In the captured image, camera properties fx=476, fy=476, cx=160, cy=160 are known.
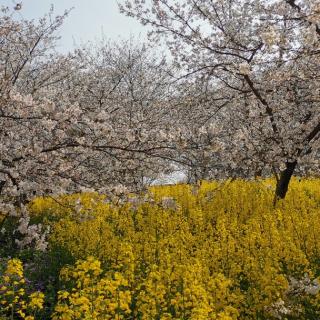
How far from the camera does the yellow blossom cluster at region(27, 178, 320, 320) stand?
538 centimetres

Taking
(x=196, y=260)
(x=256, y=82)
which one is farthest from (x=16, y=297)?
(x=256, y=82)

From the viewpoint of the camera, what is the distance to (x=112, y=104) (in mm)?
16828

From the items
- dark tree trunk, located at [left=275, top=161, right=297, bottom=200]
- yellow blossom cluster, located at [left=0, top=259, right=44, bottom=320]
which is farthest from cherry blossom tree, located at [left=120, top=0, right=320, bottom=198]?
yellow blossom cluster, located at [left=0, top=259, right=44, bottom=320]

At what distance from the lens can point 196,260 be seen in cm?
621

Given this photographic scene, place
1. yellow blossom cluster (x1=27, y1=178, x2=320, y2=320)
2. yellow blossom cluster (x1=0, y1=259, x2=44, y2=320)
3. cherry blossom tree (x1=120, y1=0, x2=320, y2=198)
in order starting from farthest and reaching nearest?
cherry blossom tree (x1=120, y1=0, x2=320, y2=198), yellow blossom cluster (x1=27, y1=178, x2=320, y2=320), yellow blossom cluster (x1=0, y1=259, x2=44, y2=320)

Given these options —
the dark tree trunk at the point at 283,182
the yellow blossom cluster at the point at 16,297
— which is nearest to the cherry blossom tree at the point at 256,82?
the dark tree trunk at the point at 283,182

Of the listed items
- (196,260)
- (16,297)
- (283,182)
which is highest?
(283,182)

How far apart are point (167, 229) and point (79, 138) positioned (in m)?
4.01

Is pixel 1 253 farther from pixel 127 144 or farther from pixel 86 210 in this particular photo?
pixel 127 144

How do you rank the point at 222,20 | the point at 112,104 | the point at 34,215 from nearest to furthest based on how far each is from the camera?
the point at 222,20 < the point at 34,215 < the point at 112,104

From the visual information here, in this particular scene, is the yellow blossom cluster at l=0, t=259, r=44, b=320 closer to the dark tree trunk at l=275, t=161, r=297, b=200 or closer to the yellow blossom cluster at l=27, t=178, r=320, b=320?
the yellow blossom cluster at l=27, t=178, r=320, b=320

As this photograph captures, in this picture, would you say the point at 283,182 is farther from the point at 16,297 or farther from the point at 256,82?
the point at 16,297

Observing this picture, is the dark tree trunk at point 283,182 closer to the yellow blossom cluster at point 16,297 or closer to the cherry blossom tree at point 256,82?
the cherry blossom tree at point 256,82

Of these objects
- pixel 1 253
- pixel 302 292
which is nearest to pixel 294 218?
pixel 302 292
